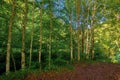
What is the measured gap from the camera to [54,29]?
2728cm

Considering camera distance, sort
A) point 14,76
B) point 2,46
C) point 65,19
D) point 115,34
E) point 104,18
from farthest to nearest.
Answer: point 115,34
point 104,18
point 65,19
point 2,46
point 14,76

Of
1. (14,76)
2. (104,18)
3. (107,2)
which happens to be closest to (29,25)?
(107,2)

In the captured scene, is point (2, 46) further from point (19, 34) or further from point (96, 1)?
point (96, 1)

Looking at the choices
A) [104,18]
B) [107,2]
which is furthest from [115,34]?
[107,2]

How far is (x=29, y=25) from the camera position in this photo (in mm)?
27141

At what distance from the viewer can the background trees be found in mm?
17375

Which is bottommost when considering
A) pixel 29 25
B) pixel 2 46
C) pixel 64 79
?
pixel 64 79

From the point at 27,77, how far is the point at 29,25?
1636 cm

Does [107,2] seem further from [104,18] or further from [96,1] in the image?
[104,18]

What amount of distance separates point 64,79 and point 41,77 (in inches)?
47.7

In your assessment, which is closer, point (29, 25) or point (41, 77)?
point (41, 77)

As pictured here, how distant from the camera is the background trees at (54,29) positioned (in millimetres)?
17375

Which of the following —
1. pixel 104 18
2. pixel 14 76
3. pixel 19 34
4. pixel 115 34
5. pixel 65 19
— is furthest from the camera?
pixel 115 34

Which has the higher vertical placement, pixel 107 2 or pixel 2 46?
pixel 107 2
